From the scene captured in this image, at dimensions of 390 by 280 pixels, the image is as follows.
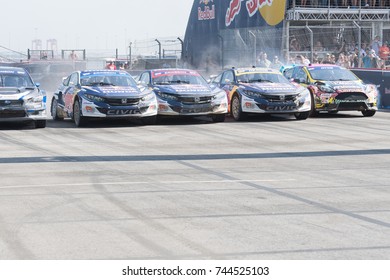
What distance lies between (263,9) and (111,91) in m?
18.6

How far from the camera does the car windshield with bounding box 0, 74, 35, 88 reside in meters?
19.5

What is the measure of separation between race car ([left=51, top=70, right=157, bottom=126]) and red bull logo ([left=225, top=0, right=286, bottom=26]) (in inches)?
609

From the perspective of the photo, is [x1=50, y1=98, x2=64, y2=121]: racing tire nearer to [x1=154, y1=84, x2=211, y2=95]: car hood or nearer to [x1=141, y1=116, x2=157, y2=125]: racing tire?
[x1=141, y1=116, x2=157, y2=125]: racing tire

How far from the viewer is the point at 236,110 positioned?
21.2 m

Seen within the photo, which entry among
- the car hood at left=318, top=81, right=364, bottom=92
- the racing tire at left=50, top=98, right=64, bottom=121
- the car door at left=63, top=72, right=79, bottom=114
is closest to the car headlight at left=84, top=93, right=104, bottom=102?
the car door at left=63, top=72, right=79, bottom=114

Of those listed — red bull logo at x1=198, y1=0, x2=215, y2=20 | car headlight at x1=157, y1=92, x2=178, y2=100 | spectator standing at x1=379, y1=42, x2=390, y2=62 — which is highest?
red bull logo at x1=198, y1=0, x2=215, y2=20

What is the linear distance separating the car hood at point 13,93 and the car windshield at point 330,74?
7.28 m

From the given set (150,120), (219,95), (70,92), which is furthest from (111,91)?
(219,95)

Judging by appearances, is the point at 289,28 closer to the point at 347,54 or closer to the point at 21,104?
the point at 347,54

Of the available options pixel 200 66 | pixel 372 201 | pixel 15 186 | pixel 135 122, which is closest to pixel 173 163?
pixel 15 186

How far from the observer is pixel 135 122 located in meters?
21.1

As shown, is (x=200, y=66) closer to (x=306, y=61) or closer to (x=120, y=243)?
(x=306, y=61)

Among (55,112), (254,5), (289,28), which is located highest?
(254,5)

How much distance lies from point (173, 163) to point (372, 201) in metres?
4.06
